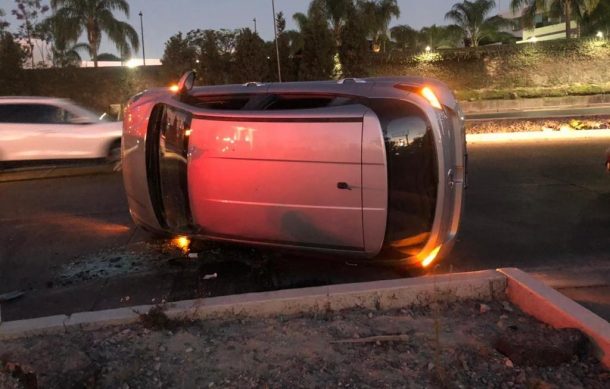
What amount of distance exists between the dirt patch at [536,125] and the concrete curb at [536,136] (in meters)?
0.24

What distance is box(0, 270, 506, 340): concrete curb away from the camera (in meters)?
4.13

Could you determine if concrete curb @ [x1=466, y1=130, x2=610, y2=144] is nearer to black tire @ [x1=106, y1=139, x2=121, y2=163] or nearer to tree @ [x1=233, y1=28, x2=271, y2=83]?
black tire @ [x1=106, y1=139, x2=121, y2=163]

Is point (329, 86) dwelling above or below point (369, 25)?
below

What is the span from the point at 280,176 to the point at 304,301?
4.80 ft

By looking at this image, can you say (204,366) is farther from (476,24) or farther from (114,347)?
(476,24)

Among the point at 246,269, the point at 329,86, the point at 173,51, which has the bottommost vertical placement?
the point at 246,269

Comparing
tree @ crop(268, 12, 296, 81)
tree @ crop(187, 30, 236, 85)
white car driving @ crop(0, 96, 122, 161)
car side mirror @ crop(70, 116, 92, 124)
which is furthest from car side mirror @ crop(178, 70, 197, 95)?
tree @ crop(268, 12, 296, 81)

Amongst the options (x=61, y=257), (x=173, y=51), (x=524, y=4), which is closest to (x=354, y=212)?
(x=61, y=257)

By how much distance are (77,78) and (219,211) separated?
31209 millimetres

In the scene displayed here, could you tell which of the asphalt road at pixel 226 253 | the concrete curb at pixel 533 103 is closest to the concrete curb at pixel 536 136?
the asphalt road at pixel 226 253

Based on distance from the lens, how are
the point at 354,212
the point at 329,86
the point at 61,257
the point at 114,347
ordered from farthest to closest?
the point at 61,257 → the point at 329,86 → the point at 354,212 → the point at 114,347

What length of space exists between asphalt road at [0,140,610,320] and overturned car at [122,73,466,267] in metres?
0.46

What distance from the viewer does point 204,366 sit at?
12.0 feet

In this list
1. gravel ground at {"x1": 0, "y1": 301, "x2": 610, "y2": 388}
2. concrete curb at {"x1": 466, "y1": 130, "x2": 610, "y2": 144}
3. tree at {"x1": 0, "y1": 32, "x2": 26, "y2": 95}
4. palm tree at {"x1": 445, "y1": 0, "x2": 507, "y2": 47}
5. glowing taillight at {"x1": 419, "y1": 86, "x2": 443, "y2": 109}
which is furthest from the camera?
palm tree at {"x1": 445, "y1": 0, "x2": 507, "y2": 47}
